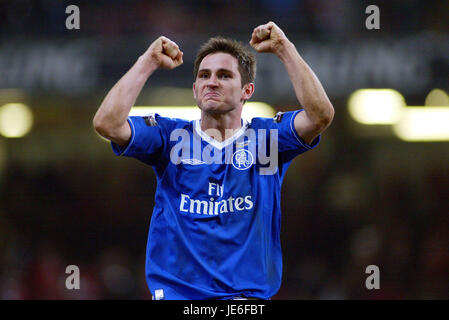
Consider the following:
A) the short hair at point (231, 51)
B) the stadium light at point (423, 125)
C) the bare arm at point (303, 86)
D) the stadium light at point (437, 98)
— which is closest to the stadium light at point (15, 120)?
the stadium light at point (423, 125)

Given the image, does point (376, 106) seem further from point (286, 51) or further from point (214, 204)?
point (214, 204)

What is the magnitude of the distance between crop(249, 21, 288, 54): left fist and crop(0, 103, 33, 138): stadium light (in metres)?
7.01

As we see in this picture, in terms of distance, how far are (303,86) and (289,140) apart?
388 mm

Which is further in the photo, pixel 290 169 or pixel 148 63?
pixel 290 169

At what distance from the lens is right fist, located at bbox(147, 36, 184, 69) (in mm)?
3883

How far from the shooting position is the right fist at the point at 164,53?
3.88m

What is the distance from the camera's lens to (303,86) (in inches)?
147

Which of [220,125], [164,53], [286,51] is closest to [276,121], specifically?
[220,125]

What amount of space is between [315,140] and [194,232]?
95 centimetres

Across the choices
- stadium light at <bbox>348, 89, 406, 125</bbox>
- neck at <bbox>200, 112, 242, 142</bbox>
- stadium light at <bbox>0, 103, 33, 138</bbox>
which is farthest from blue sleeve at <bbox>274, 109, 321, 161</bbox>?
stadium light at <bbox>0, 103, 33, 138</bbox>

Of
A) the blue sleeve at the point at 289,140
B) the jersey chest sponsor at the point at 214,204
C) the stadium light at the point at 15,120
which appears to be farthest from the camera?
the stadium light at the point at 15,120

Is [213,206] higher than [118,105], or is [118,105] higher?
[118,105]

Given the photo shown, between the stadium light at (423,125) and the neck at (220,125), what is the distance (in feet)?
20.1

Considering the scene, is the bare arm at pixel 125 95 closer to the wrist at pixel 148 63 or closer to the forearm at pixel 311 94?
the wrist at pixel 148 63
